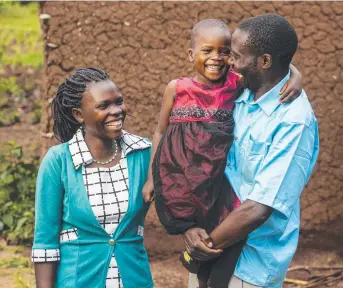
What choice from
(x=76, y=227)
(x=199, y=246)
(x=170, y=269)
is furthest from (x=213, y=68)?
(x=170, y=269)

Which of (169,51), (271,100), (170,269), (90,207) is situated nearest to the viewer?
(271,100)

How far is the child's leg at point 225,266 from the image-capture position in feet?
9.64

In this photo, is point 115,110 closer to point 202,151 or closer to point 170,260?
point 202,151

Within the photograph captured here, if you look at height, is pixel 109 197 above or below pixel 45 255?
above

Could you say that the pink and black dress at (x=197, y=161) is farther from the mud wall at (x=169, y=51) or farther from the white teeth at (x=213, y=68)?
the mud wall at (x=169, y=51)

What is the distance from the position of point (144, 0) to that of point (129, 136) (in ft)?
7.83

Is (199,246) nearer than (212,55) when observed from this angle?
Yes

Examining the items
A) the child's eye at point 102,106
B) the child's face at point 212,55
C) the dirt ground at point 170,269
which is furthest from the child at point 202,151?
the dirt ground at point 170,269

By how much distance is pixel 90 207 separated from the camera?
3012 mm

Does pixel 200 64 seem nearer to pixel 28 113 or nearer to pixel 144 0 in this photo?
pixel 144 0

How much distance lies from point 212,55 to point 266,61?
31cm

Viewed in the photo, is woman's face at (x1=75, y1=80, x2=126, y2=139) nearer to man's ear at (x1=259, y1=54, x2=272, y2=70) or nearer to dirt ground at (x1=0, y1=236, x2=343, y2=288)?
man's ear at (x1=259, y1=54, x2=272, y2=70)

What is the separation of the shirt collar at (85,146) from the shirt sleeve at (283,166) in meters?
0.58

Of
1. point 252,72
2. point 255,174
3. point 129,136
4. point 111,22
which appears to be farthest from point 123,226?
point 111,22
